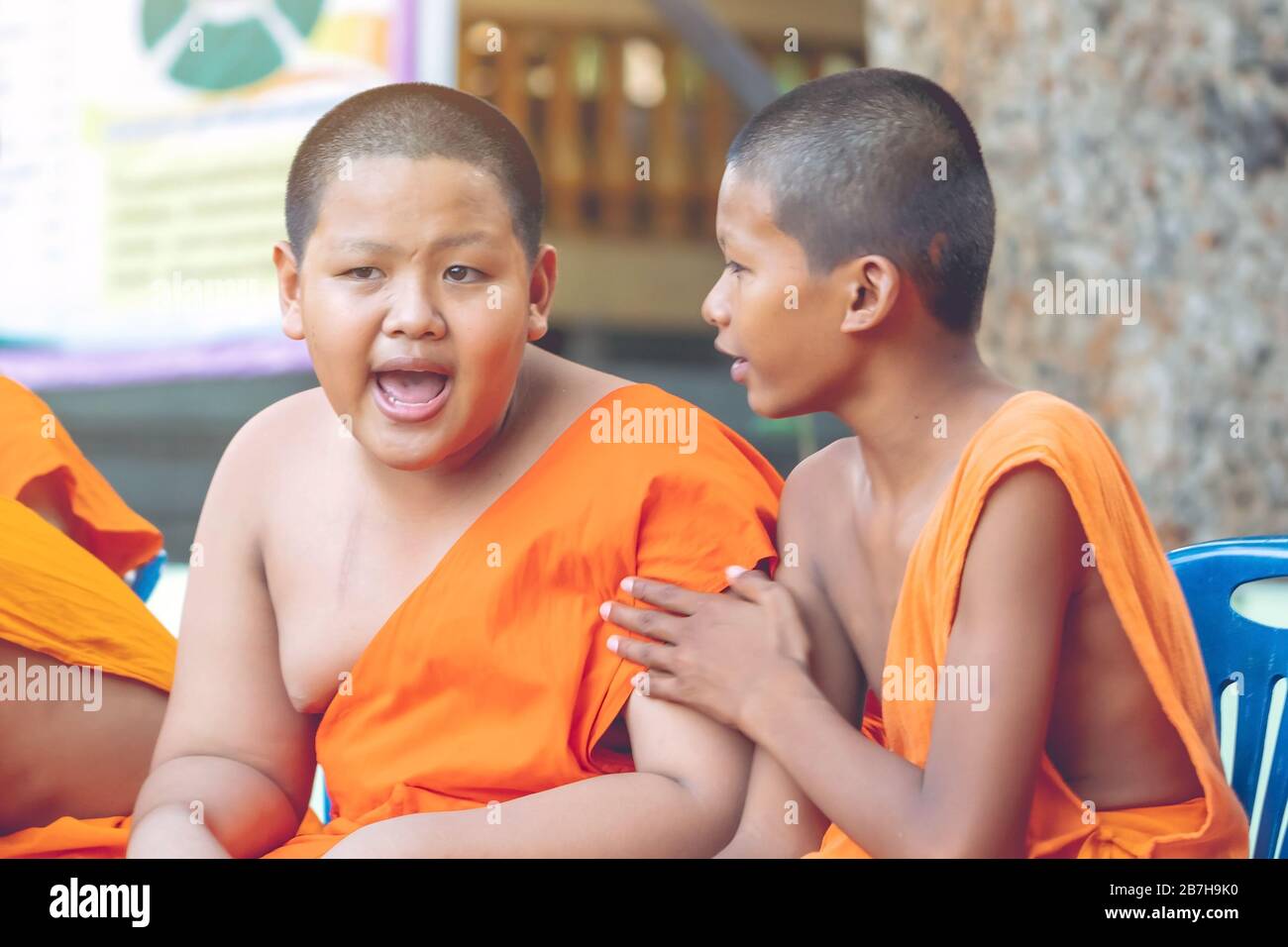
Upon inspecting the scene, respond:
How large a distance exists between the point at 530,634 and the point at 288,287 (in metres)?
0.52

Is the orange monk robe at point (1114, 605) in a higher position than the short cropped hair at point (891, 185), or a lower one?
lower

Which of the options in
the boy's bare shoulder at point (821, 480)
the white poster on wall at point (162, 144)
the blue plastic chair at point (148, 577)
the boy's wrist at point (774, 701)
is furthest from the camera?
the white poster on wall at point (162, 144)

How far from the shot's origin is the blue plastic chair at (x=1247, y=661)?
1.91 meters

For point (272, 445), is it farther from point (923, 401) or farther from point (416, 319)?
point (923, 401)

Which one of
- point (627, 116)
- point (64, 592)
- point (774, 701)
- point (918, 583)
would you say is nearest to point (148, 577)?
point (64, 592)

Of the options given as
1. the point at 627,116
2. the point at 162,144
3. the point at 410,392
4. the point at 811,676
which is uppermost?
the point at 627,116

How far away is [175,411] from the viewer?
19.3 feet

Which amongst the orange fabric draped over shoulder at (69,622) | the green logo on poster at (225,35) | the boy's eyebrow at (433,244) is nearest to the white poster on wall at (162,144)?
the green logo on poster at (225,35)

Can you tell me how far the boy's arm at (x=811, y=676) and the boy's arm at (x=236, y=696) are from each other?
58 cm

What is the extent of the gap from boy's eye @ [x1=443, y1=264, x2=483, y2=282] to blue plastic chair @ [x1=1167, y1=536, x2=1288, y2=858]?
97 cm

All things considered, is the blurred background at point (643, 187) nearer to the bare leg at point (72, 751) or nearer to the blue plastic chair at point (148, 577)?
the blue plastic chair at point (148, 577)

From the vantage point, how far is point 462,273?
1778mm
